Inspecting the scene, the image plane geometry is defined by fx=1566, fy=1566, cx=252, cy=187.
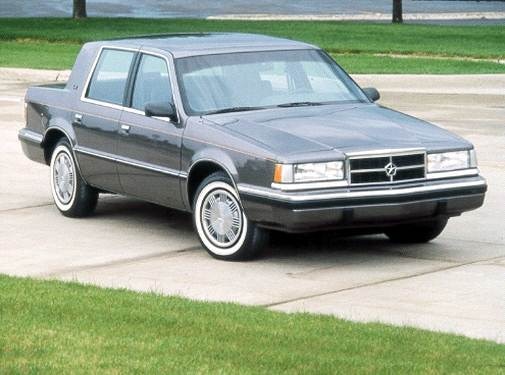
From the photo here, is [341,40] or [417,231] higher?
[417,231]

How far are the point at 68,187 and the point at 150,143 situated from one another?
4.63 feet

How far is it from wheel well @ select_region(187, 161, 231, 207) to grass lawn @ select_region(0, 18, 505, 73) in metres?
13.8

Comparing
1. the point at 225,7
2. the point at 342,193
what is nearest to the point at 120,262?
the point at 342,193

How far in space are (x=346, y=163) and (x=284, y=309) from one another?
151cm

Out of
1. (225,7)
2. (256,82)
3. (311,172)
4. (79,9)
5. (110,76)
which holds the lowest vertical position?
(225,7)

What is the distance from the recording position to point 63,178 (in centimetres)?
1278

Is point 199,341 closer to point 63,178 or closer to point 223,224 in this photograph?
point 223,224

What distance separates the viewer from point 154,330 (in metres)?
8.04

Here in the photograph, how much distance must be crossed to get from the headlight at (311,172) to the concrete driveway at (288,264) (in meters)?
0.63

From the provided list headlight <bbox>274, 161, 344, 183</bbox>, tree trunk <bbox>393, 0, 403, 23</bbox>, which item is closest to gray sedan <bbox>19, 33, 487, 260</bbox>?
headlight <bbox>274, 161, 344, 183</bbox>

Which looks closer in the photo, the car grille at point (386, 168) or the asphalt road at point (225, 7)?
the car grille at point (386, 168)

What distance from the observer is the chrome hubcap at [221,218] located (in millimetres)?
10766

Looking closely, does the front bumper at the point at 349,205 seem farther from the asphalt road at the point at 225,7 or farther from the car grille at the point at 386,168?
the asphalt road at the point at 225,7

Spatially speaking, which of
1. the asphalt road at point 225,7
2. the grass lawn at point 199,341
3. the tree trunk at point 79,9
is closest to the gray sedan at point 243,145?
the grass lawn at point 199,341
